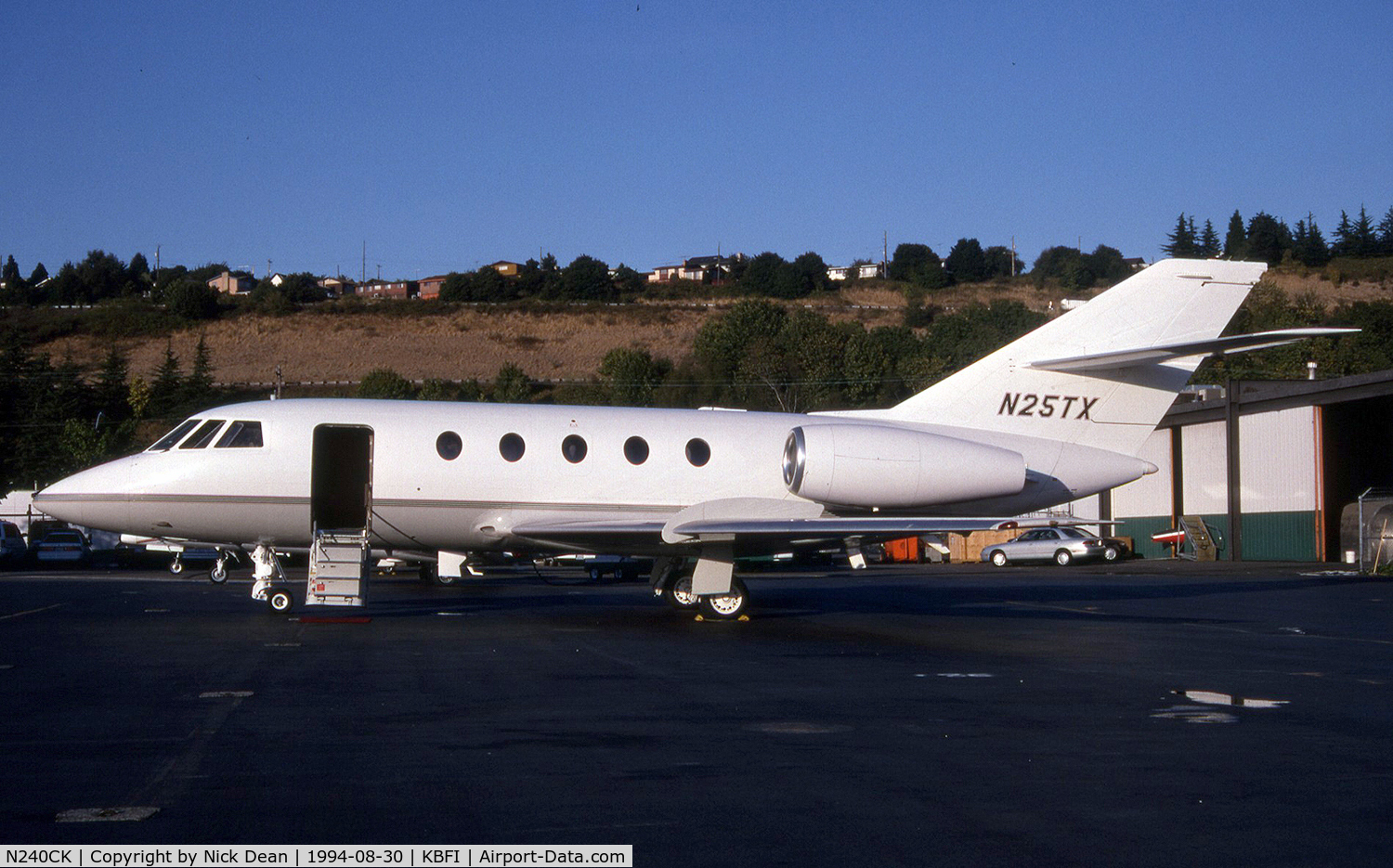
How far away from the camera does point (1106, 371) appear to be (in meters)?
19.9

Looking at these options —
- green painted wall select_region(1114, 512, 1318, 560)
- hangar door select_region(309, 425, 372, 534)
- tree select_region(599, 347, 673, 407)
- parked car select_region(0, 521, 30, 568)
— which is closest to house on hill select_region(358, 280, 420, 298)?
tree select_region(599, 347, 673, 407)

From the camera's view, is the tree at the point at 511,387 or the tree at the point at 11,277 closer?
the tree at the point at 511,387

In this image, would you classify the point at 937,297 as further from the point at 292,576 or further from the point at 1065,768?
the point at 1065,768

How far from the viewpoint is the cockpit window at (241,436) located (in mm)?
18344

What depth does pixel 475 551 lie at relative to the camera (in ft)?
63.8

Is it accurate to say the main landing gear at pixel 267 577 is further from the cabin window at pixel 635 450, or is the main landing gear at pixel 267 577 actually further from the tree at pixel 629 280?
the tree at pixel 629 280

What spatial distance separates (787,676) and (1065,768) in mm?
4606

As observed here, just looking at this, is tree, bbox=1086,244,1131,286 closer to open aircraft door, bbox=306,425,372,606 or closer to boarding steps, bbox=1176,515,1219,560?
boarding steps, bbox=1176,515,1219,560

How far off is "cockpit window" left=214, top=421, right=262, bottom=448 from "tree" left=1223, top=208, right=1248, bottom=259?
149 meters

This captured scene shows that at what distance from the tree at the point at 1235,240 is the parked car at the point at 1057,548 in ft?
382

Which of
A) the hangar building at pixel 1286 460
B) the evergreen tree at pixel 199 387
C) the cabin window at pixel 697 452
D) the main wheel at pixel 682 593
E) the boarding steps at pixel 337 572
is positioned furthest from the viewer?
the evergreen tree at pixel 199 387

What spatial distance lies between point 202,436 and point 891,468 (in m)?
9.81

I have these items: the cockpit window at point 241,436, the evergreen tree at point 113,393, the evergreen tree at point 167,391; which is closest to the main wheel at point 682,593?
the cockpit window at point 241,436

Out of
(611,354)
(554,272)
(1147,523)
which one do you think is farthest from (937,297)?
(1147,523)
